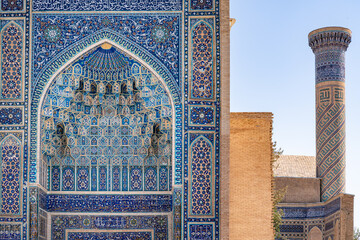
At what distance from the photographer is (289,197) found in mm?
17766

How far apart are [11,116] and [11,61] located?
28.1 inches

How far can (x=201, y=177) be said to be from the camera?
9664 mm

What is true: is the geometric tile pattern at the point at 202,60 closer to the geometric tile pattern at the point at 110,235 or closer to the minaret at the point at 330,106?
the geometric tile pattern at the point at 110,235

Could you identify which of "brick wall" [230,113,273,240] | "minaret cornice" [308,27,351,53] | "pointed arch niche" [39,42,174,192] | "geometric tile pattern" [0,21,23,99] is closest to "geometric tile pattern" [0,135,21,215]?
"pointed arch niche" [39,42,174,192]

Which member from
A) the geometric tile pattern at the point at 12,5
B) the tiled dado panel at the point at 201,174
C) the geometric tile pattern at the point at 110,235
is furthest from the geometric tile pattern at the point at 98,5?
the geometric tile pattern at the point at 110,235

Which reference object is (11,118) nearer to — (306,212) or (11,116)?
(11,116)

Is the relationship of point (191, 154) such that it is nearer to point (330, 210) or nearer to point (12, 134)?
point (12, 134)

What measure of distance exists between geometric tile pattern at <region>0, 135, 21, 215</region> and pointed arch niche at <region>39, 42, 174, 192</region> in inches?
17.9

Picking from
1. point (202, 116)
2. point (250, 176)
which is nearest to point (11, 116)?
point (202, 116)

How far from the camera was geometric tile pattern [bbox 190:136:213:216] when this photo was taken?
9602mm

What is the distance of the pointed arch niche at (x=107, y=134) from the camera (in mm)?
10141

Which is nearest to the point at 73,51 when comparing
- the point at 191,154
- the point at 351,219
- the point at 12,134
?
the point at 12,134

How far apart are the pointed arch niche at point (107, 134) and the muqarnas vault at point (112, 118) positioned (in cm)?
1

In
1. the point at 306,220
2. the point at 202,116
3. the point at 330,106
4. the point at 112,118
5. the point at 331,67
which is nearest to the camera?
the point at 202,116
